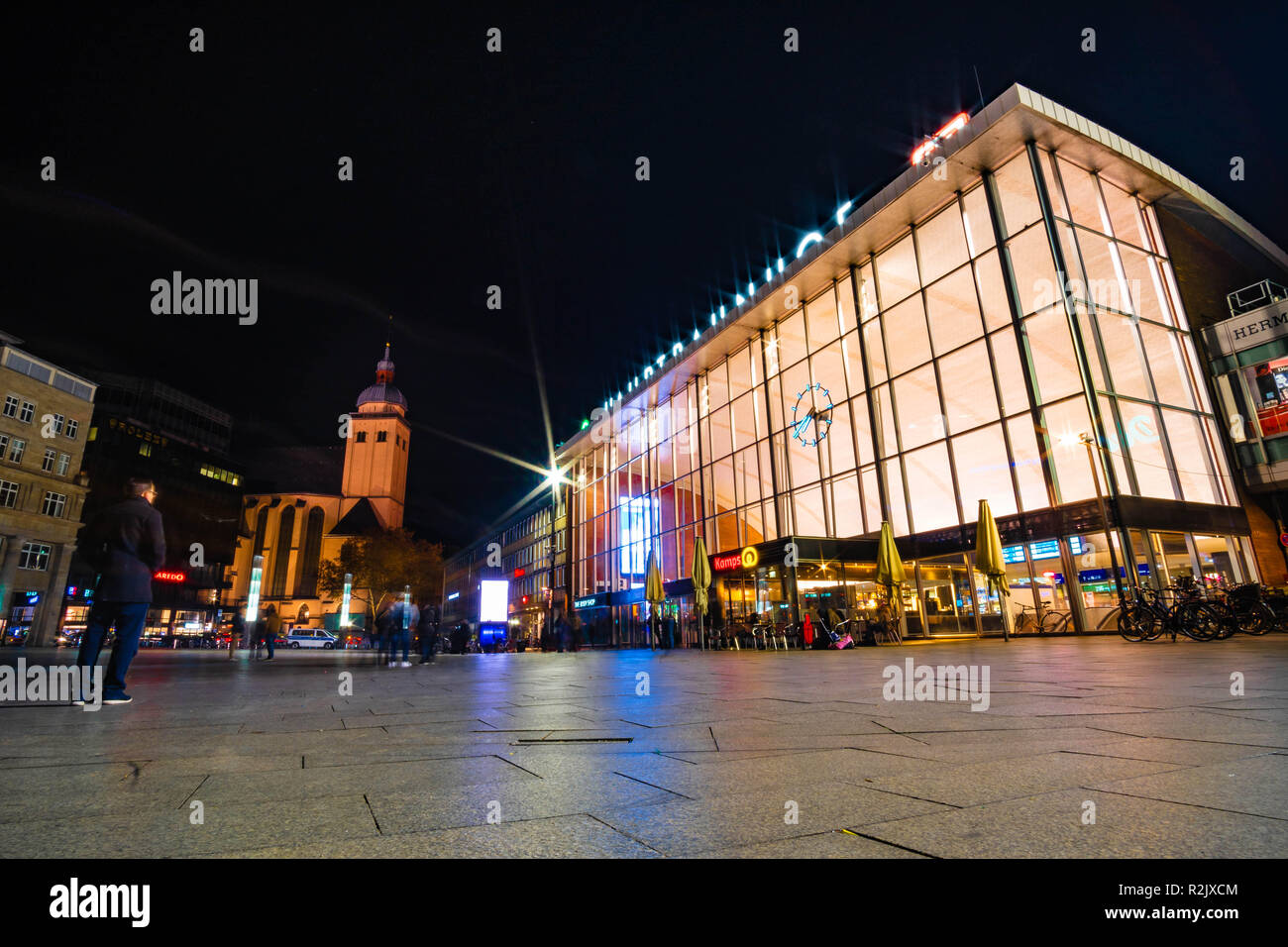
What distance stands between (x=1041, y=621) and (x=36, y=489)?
50840 millimetres

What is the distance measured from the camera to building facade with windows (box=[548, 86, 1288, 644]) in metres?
18.3

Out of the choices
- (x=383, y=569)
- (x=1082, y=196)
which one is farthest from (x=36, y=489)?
(x=1082, y=196)

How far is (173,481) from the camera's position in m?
64.6

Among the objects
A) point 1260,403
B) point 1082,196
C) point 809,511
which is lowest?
point 809,511

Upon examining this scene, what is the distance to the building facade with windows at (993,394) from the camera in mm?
18344

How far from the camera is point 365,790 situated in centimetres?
221

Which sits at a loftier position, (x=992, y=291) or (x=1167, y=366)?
(x=992, y=291)

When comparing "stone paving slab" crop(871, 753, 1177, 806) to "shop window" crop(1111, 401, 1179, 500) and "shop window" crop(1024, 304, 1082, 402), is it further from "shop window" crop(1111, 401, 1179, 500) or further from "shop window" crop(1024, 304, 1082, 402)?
"shop window" crop(1024, 304, 1082, 402)

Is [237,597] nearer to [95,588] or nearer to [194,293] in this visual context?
[194,293]

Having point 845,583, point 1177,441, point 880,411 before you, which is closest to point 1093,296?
point 1177,441

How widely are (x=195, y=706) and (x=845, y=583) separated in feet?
68.6

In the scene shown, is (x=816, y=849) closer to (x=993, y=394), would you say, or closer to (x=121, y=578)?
(x=121, y=578)

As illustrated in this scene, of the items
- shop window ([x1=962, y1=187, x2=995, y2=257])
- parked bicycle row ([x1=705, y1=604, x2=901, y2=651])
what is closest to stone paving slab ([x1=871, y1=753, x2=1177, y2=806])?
parked bicycle row ([x1=705, y1=604, x2=901, y2=651])

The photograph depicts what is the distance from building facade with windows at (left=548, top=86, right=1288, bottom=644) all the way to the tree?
122 ft
